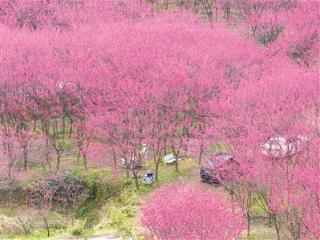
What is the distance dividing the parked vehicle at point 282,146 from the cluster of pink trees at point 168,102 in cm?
16

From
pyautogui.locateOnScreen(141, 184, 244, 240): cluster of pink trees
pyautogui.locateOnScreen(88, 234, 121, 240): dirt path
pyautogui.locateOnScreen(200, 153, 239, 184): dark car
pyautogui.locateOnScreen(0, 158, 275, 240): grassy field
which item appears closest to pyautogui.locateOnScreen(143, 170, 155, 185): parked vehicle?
pyautogui.locateOnScreen(0, 158, 275, 240): grassy field

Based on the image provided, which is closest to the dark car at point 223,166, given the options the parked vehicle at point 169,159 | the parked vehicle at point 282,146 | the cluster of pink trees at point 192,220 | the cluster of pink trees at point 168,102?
the cluster of pink trees at point 168,102

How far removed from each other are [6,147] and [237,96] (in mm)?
14052

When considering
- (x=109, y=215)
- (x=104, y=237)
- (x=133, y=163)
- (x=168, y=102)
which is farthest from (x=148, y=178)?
(x=104, y=237)

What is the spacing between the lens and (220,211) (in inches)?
689

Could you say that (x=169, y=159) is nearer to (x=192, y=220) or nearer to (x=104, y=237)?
(x=104, y=237)

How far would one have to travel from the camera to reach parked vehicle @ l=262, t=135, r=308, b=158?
22055mm

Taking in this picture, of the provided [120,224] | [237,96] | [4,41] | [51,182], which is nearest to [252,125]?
[237,96]

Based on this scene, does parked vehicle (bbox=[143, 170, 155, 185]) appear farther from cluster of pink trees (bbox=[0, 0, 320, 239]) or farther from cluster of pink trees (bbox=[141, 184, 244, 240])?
cluster of pink trees (bbox=[141, 184, 244, 240])

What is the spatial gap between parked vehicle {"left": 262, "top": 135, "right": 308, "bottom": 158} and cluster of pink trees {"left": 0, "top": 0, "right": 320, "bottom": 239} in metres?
0.16

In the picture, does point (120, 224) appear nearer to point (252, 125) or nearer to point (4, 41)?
point (252, 125)

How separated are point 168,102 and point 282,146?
311 inches

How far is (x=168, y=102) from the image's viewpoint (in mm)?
28812

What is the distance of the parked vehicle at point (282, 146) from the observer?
72.4ft
